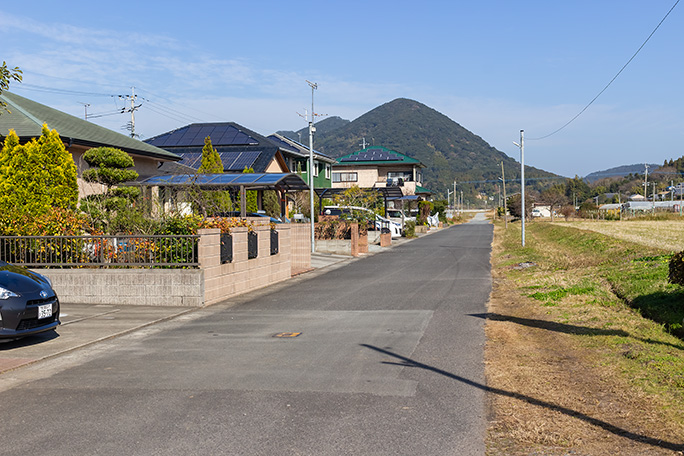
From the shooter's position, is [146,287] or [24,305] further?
[146,287]

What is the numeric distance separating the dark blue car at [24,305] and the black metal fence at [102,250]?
392 cm

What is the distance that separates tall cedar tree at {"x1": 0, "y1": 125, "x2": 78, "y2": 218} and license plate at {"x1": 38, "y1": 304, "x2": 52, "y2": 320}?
9406mm

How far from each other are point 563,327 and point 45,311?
8.10 metres

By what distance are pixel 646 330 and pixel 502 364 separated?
3.18 metres

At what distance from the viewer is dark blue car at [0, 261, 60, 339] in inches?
340

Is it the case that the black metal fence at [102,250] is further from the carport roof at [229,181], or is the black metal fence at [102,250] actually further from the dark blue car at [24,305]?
the carport roof at [229,181]

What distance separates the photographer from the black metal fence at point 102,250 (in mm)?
13500

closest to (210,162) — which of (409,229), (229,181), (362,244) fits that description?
(229,181)

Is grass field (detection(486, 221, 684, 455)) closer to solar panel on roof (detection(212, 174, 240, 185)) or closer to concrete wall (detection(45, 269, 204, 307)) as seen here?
concrete wall (detection(45, 269, 204, 307))

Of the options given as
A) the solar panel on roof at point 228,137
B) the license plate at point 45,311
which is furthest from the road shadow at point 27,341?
the solar panel on roof at point 228,137

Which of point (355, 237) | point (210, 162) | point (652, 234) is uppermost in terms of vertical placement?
point (210, 162)

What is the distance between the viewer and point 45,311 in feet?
30.1

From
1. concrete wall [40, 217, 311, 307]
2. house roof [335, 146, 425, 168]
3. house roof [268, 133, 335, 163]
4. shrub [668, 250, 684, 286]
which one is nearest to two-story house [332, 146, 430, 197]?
house roof [335, 146, 425, 168]

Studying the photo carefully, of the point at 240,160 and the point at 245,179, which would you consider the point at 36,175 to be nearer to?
the point at 245,179
